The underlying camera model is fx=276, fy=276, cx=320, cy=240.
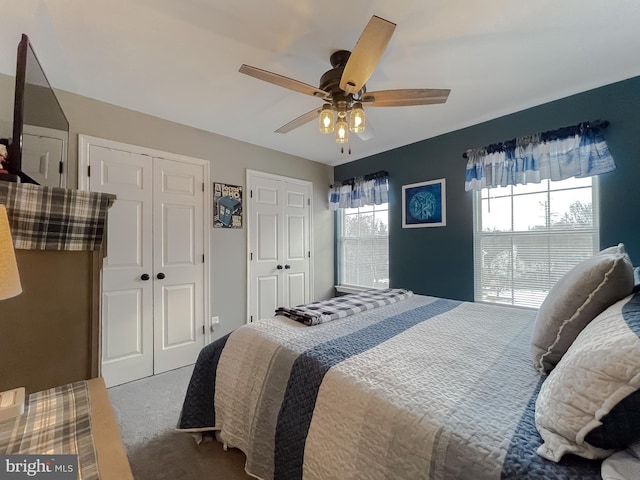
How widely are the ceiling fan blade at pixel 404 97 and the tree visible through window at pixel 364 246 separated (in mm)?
1941

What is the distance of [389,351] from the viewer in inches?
49.1

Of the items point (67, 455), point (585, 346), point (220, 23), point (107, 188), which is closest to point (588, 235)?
point (585, 346)

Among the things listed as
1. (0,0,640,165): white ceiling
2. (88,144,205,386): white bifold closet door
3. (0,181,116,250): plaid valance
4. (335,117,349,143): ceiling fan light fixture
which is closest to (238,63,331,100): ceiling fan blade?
(335,117,349,143): ceiling fan light fixture

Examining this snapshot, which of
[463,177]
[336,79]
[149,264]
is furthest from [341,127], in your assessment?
[149,264]

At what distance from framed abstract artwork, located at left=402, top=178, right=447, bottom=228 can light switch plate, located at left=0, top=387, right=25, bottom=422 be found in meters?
3.21

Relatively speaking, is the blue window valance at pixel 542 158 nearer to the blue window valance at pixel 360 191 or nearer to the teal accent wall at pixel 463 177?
the teal accent wall at pixel 463 177

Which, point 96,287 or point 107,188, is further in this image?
point 107,188

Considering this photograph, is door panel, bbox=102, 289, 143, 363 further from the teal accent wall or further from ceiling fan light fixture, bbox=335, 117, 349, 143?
the teal accent wall

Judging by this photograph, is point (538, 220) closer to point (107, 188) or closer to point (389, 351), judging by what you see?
point (389, 351)

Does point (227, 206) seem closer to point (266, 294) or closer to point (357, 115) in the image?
point (266, 294)

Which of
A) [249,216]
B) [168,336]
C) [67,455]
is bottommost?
[168,336]

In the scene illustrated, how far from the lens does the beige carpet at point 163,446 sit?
145 centimetres

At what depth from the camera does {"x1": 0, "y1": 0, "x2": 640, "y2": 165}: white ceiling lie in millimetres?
1468

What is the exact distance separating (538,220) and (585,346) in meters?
2.19
